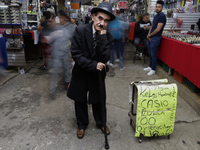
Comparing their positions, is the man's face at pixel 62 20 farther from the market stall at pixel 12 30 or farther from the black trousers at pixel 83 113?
the black trousers at pixel 83 113

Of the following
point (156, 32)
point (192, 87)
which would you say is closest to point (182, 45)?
point (192, 87)

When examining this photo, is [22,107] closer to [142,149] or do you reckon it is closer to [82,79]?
[82,79]

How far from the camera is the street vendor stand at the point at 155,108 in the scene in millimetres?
2434

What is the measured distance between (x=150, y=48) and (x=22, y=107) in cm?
430

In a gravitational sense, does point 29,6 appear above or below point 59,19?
above

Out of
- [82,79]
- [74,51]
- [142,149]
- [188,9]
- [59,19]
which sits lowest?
[142,149]

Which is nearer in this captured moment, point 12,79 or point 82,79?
point 82,79

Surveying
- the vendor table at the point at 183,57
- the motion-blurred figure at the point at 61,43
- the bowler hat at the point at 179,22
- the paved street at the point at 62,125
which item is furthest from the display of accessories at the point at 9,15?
the bowler hat at the point at 179,22

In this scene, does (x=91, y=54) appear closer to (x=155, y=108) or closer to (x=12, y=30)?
(x=155, y=108)

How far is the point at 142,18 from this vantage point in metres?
7.02

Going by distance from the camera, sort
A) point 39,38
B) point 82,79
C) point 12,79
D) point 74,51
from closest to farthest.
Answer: point 74,51 → point 82,79 → point 12,79 → point 39,38

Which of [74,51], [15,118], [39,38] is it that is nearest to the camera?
[74,51]

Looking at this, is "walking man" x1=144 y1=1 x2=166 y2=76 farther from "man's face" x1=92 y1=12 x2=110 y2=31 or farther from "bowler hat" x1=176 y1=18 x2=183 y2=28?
"man's face" x1=92 y1=12 x2=110 y2=31

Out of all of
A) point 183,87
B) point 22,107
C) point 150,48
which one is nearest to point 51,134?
point 22,107
